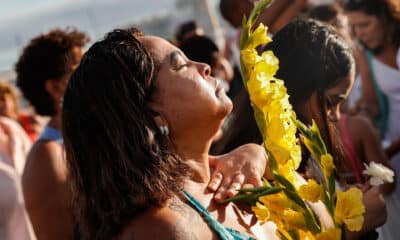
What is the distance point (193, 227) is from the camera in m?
2.13

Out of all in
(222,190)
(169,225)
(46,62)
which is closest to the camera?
(169,225)

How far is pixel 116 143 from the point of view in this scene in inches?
86.7

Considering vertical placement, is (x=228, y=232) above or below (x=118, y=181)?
below

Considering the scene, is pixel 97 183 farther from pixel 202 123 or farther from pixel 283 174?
pixel 283 174

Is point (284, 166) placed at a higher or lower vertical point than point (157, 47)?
lower

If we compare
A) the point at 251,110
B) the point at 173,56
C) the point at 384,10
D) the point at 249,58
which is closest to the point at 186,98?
the point at 173,56

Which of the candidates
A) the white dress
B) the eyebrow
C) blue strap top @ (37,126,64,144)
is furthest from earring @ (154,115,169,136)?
the white dress

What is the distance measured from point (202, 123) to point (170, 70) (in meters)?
0.18

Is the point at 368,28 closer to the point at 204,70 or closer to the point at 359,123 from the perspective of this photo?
the point at 359,123

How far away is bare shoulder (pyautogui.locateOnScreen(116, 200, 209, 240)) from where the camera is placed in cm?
207

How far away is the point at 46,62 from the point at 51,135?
45 cm

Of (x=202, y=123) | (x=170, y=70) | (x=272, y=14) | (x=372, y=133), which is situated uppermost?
(x=170, y=70)

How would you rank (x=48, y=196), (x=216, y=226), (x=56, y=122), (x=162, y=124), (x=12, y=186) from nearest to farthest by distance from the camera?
(x=216, y=226), (x=162, y=124), (x=48, y=196), (x=56, y=122), (x=12, y=186)

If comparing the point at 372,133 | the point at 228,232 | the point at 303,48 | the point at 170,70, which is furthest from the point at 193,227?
the point at 372,133
